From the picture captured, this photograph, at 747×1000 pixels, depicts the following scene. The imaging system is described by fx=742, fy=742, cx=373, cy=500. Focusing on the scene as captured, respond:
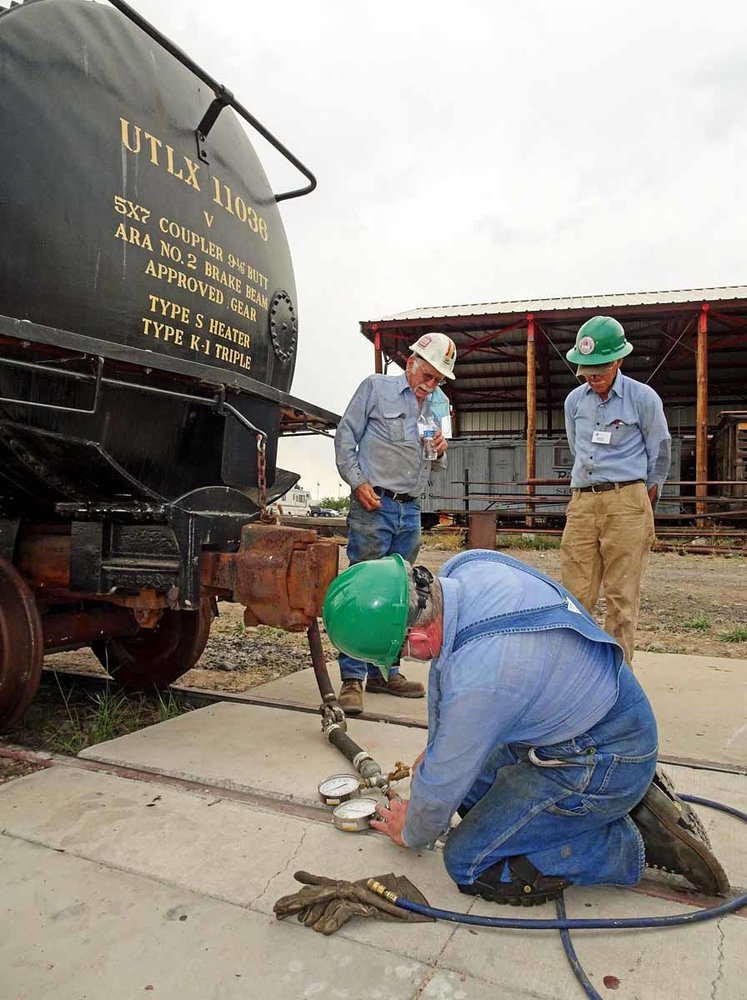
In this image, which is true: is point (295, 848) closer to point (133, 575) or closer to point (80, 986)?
point (80, 986)

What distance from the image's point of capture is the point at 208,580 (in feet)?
8.43

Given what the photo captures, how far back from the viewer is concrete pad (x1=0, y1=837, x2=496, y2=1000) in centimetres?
154

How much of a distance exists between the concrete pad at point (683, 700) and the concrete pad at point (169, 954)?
151 cm

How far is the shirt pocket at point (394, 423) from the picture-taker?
3723 millimetres

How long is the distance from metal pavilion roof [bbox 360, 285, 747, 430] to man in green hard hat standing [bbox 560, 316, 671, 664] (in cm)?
1172

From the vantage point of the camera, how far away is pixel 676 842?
76.2 inches

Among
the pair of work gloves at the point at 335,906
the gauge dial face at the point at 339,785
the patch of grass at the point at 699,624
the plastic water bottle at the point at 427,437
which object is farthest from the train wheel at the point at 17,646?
the patch of grass at the point at 699,624

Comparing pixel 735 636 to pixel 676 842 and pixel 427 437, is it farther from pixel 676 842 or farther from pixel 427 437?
pixel 676 842

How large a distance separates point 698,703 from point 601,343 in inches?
72.0

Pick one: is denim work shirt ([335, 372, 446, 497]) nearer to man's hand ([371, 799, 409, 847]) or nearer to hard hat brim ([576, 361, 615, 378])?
hard hat brim ([576, 361, 615, 378])

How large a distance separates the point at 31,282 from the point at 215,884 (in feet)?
6.08

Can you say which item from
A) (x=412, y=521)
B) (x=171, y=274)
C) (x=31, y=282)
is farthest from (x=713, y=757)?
(x=31, y=282)

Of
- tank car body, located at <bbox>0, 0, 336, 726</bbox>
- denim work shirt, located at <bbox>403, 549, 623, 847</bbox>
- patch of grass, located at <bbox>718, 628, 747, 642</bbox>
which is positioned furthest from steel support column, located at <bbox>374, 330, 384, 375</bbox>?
denim work shirt, located at <bbox>403, 549, 623, 847</bbox>

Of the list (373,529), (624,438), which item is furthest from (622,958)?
(624,438)
